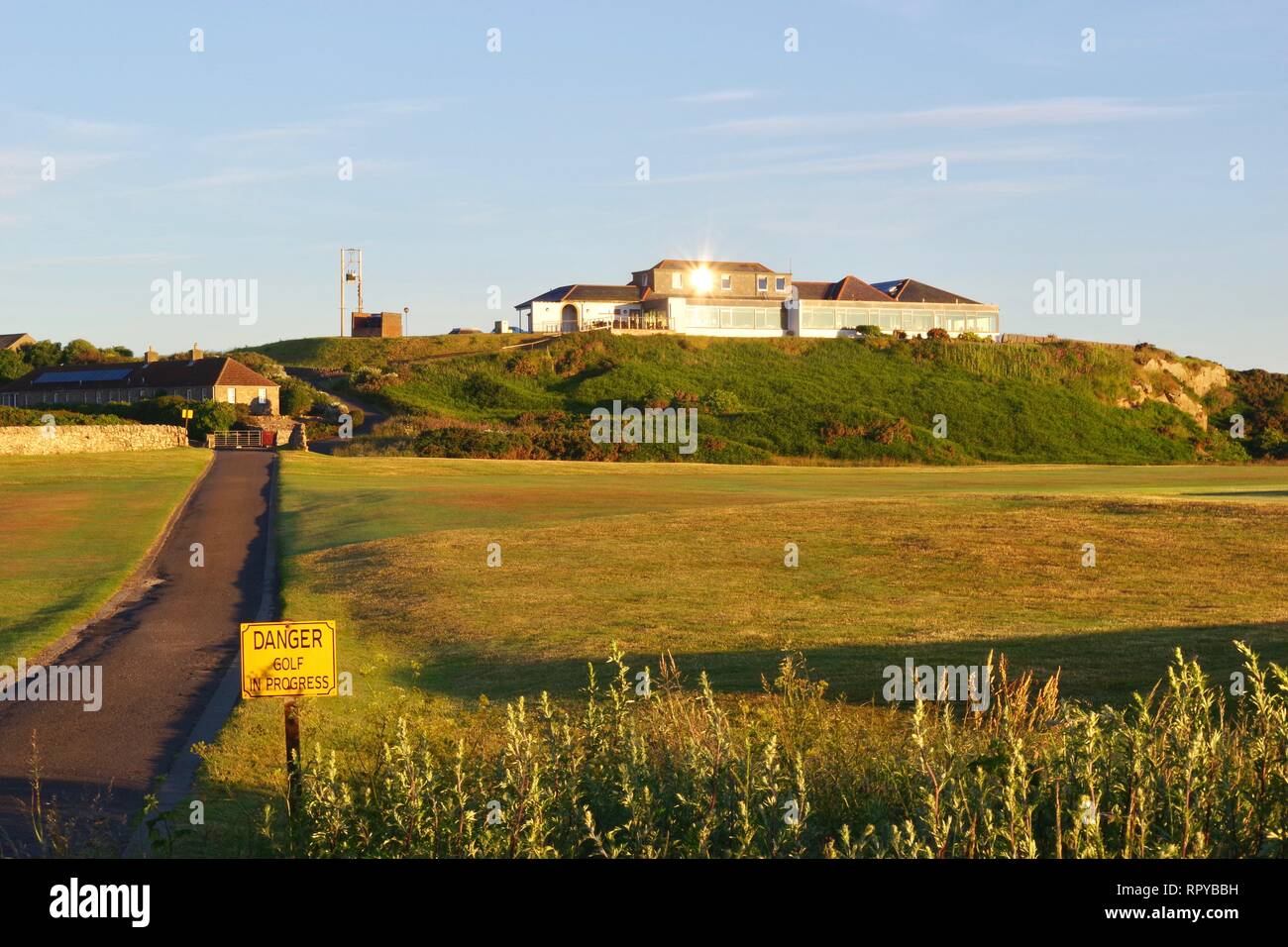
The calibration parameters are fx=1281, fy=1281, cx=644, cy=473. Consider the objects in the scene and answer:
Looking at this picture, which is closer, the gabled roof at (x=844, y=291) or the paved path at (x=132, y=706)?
the paved path at (x=132, y=706)

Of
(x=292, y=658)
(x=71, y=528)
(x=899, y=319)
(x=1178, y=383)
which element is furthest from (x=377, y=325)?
(x=292, y=658)

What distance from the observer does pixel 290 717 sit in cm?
901

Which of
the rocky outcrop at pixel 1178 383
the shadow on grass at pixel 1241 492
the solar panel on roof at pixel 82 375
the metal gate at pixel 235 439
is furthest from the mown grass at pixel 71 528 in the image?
the rocky outcrop at pixel 1178 383

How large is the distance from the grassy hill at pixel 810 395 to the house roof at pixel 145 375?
Answer: 32.2ft

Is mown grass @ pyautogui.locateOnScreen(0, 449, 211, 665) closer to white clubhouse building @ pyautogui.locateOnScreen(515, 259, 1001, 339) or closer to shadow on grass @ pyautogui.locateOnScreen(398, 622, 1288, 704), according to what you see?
shadow on grass @ pyautogui.locateOnScreen(398, 622, 1288, 704)

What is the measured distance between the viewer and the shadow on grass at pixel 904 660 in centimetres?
1581

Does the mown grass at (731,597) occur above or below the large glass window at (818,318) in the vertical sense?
below

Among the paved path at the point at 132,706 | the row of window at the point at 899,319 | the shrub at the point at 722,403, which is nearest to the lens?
the paved path at the point at 132,706

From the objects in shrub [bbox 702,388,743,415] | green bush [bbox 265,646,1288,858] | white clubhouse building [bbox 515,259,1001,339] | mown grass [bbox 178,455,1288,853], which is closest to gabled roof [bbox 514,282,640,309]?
white clubhouse building [bbox 515,259,1001,339]

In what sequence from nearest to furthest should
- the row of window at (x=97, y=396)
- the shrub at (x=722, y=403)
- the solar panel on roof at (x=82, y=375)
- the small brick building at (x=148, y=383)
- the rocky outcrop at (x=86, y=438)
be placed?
the rocky outcrop at (x=86, y=438)
the small brick building at (x=148, y=383)
the row of window at (x=97, y=396)
the shrub at (x=722, y=403)
the solar panel on roof at (x=82, y=375)

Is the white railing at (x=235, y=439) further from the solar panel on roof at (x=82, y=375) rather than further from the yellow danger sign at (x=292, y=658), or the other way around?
the yellow danger sign at (x=292, y=658)

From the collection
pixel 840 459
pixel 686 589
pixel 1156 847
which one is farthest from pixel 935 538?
pixel 840 459

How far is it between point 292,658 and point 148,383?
9723cm

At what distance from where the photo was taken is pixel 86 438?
76.7 meters
